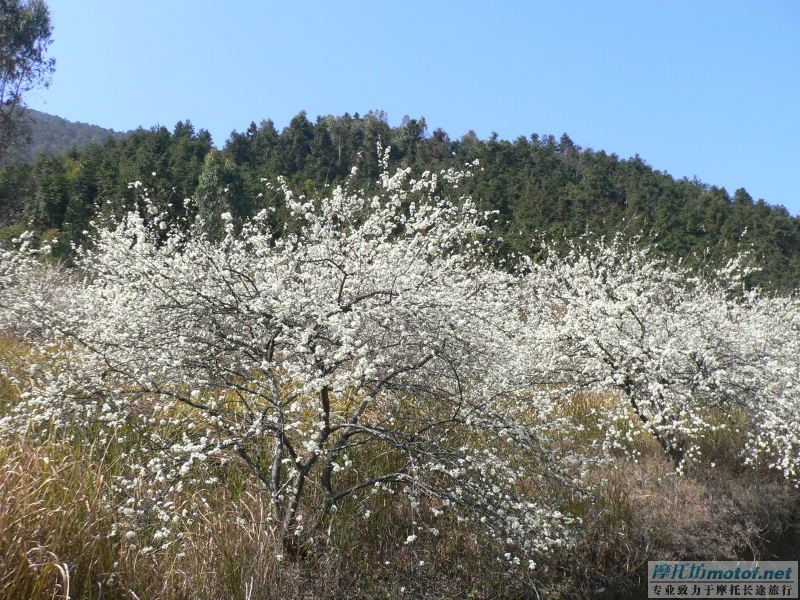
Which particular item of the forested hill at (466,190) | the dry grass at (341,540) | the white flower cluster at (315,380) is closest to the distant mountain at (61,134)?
the forested hill at (466,190)

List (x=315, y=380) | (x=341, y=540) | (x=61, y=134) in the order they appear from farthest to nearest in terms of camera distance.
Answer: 1. (x=61, y=134)
2. (x=341, y=540)
3. (x=315, y=380)

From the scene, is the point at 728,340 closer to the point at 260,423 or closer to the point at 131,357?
the point at 260,423

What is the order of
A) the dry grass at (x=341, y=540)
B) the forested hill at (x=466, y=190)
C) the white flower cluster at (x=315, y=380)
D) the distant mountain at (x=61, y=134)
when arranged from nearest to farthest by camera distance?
the dry grass at (x=341, y=540), the white flower cluster at (x=315, y=380), the forested hill at (x=466, y=190), the distant mountain at (x=61, y=134)

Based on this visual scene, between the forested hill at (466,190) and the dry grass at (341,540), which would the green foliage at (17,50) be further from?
the dry grass at (341,540)

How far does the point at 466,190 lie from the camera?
21.5 m

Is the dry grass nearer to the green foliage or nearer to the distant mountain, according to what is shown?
the green foliage

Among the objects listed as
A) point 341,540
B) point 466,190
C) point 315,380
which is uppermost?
point 466,190

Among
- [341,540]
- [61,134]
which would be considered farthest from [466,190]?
[61,134]

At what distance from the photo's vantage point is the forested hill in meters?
22.1

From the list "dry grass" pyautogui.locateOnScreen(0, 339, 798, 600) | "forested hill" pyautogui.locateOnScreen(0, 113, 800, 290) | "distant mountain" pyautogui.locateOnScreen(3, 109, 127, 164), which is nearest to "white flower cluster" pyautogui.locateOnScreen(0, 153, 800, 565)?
"dry grass" pyautogui.locateOnScreen(0, 339, 798, 600)

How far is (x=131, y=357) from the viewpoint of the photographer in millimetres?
4477

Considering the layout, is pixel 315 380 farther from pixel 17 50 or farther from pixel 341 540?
pixel 17 50

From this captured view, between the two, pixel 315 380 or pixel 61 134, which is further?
pixel 61 134

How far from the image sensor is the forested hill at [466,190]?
22078 millimetres
